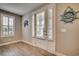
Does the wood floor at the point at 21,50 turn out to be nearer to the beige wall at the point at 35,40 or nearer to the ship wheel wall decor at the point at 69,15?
the beige wall at the point at 35,40

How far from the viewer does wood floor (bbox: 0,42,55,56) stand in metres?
2.36

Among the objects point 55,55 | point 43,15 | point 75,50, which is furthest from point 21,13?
point 75,50

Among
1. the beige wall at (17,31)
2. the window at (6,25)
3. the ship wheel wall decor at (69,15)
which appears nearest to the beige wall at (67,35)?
the ship wheel wall decor at (69,15)

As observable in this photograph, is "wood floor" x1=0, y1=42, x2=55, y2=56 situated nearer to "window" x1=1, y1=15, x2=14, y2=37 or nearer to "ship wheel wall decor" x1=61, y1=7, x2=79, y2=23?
"window" x1=1, y1=15, x2=14, y2=37

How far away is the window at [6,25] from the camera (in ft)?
8.05

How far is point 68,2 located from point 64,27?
57cm

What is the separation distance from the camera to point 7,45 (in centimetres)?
246

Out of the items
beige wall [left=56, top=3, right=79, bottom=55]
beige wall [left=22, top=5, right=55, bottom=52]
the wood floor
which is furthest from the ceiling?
the wood floor

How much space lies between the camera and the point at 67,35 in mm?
2311

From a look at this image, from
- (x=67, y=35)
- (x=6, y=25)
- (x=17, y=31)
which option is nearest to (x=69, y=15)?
(x=67, y=35)

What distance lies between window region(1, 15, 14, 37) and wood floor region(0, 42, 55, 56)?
1.06 ft

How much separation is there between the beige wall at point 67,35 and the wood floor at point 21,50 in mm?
359

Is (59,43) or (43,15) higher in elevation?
(43,15)

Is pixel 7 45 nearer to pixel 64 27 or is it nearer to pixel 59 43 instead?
pixel 59 43
